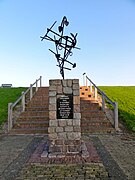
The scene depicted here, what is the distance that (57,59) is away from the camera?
7.11 meters

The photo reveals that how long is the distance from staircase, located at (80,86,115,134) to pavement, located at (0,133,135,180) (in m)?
1.71

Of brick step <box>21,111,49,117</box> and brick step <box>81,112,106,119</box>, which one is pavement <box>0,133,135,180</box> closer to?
brick step <box>81,112,106,119</box>

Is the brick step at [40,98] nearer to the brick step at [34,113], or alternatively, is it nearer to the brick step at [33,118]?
the brick step at [34,113]

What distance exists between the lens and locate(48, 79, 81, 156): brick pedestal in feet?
21.6

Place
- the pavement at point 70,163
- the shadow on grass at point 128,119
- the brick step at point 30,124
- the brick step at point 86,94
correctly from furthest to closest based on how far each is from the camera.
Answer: the brick step at point 86,94
the brick step at point 30,124
the shadow on grass at point 128,119
the pavement at point 70,163

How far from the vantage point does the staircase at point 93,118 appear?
10.1 meters

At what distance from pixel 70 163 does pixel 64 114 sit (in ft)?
4.94

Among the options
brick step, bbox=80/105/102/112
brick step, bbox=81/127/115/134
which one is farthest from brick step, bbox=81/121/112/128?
brick step, bbox=80/105/102/112

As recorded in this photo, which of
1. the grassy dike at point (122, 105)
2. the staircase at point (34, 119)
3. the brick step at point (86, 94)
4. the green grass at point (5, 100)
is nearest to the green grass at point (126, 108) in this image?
the grassy dike at point (122, 105)

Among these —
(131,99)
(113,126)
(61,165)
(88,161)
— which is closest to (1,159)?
(61,165)

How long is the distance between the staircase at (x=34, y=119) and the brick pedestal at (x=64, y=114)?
3.47 meters

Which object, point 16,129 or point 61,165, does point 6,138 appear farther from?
point 61,165

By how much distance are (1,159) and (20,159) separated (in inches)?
21.4

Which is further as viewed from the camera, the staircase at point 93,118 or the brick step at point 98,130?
the staircase at point 93,118
